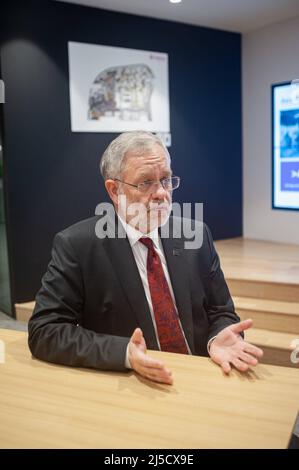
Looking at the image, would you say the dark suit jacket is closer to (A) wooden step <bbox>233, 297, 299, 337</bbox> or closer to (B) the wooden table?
(B) the wooden table

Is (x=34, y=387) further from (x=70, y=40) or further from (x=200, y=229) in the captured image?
(x=70, y=40)

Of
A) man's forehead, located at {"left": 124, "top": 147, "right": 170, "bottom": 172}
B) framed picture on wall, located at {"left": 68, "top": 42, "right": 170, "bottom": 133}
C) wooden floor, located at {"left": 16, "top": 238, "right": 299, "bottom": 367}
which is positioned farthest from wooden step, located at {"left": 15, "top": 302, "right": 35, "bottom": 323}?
man's forehead, located at {"left": 124, "top": 147, "right": 170, "bottom": 172}

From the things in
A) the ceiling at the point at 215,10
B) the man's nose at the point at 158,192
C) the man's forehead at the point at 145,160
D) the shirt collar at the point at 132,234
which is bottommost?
the shirt collar at the point at 132,234

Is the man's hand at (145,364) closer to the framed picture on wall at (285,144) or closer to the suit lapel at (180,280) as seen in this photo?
the suit lapel at (180,280)

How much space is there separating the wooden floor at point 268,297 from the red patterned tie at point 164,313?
1760 mm

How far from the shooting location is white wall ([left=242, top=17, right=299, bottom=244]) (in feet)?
16.4

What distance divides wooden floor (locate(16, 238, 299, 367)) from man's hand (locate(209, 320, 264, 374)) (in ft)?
6.18

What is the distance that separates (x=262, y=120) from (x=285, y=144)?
47 centimetres

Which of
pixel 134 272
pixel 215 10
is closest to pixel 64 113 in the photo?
pixel 215 10

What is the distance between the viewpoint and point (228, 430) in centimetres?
104

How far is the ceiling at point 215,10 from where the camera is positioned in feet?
13.9

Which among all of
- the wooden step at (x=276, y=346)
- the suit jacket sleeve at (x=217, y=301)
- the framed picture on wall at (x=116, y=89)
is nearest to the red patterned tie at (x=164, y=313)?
the suit jacket sleeve at (x=217, y=301)

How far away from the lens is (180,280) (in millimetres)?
1716
